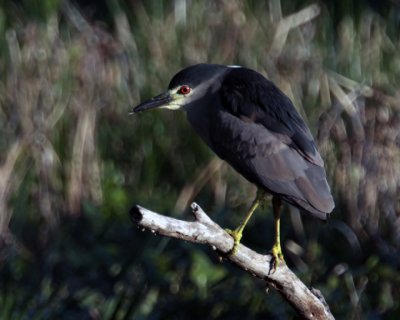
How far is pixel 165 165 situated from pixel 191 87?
1.80 meters

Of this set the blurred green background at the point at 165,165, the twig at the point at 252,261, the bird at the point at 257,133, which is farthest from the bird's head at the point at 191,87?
the blurred green background at the point at 165,165

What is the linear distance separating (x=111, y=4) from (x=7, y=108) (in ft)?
4.84

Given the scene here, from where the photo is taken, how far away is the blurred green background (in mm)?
6148

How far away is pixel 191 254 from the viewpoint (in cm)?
627

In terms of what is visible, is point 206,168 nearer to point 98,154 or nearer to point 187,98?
point 98,154

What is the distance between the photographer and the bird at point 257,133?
4820 mm

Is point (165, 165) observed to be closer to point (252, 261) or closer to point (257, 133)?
point (257, 133)

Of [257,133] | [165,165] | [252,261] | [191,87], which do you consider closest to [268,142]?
[257,133]

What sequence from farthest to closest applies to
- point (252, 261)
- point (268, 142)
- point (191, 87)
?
point (191, 87) → point (268, 142) → point (252, 261)

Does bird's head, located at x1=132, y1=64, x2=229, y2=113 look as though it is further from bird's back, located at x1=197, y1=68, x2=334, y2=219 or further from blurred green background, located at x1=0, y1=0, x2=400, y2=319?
blurred green background, located at x1=0, y1=0, x2=400, y2=319

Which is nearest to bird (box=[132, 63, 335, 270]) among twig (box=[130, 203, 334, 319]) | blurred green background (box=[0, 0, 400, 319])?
twig (box=[130, 203, 334, 319])

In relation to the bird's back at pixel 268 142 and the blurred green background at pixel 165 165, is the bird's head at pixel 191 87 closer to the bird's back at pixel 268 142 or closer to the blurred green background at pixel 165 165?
the bird's back at pixel 268 142

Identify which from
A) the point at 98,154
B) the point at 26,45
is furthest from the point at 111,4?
the point at 98,154

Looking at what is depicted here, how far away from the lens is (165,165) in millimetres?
7062
